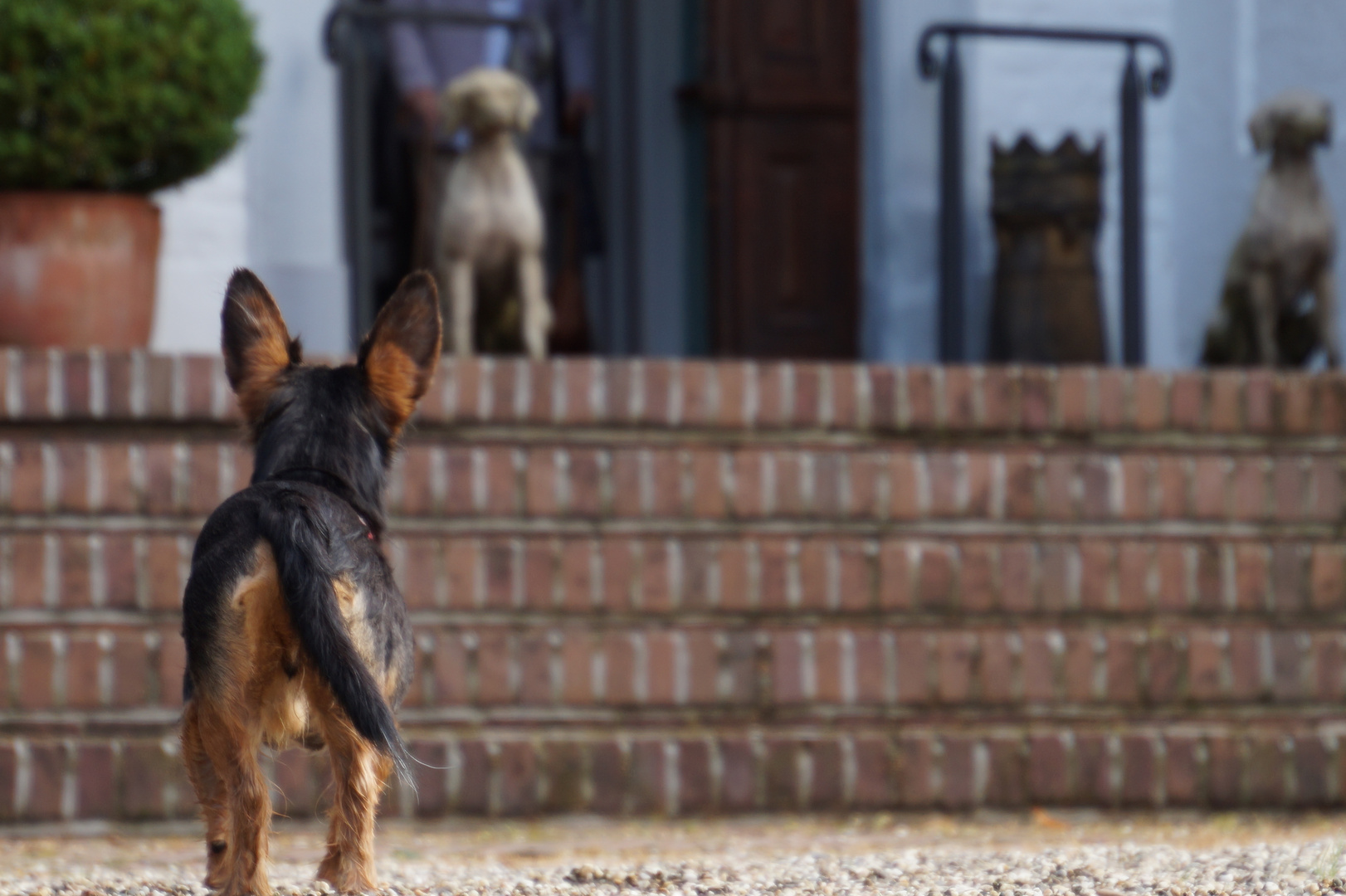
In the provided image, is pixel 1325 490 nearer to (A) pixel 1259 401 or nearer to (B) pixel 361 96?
(A) pixel 1259 401

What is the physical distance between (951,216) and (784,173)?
1.22 m

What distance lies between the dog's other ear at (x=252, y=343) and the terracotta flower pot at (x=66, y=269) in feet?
5.53

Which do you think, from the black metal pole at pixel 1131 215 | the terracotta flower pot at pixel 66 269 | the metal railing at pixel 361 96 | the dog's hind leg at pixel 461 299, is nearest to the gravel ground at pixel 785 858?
the terracotta flower pot at pixel 66 269

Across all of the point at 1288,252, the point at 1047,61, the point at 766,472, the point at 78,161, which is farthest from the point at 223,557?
the point at 1047,61

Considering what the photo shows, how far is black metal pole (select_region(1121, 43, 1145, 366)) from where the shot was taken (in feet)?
18.5

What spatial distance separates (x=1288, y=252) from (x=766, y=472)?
84.6 inches

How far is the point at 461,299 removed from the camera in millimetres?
4766

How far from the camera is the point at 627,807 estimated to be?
12.6 ft

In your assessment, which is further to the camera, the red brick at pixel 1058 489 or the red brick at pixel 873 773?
the red brick at pixel 1058 489

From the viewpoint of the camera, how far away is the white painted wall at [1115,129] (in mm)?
6113

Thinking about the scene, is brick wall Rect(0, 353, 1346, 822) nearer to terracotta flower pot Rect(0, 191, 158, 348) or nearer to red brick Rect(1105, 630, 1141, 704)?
red brick Rect(1105, 630, 1141, 704)

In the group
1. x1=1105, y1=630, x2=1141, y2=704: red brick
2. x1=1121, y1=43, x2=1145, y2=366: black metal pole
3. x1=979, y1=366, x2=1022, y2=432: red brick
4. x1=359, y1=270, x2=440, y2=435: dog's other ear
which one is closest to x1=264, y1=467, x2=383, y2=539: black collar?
x1=359, y1=270, x2=440, y2=435: dog's other ear

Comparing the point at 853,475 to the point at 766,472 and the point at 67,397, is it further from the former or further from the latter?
the point at 67,397

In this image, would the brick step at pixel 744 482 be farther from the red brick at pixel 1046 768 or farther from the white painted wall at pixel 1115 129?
the white painted wall at pixel 1115 129
